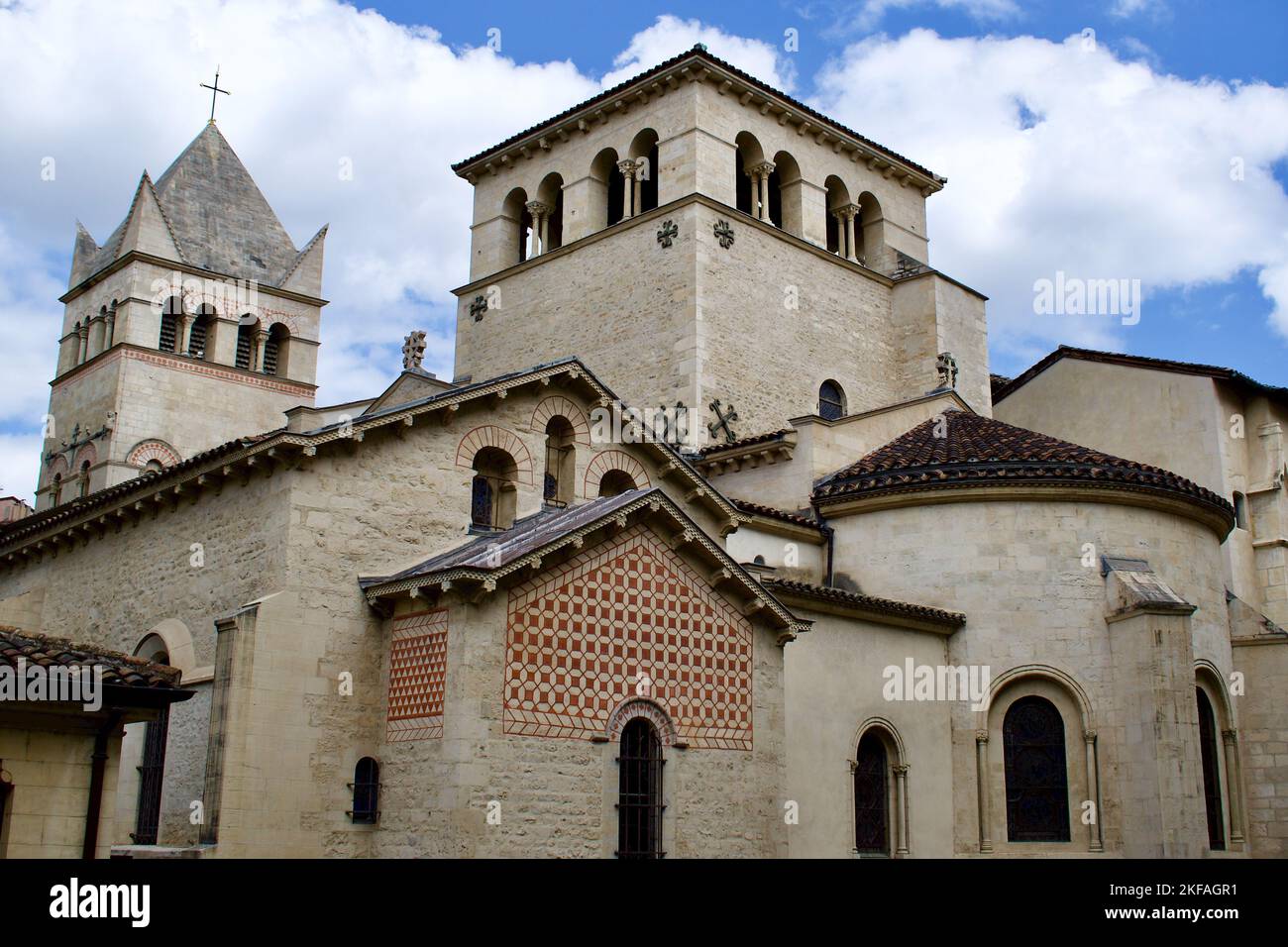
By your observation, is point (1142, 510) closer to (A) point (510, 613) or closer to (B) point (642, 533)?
(B) point (642, 533)

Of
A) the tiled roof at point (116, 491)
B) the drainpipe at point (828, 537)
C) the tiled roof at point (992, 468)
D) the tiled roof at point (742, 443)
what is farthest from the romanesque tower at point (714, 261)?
the tiled roof at point (116, 491)

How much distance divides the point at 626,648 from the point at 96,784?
654 cm

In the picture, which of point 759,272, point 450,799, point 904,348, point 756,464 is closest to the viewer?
point 450,799

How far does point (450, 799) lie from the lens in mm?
14945

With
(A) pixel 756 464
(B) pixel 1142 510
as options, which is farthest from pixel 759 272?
(B) pixel 1142 510

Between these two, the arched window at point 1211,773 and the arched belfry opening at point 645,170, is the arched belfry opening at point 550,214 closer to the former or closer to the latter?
the arched belfry opening at point 645,170

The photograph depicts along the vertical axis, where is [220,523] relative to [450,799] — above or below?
above

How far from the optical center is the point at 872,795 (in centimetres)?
2109

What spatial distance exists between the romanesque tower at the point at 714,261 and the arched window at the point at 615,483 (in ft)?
25.2

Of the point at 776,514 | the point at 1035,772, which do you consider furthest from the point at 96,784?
the point at 1035,772

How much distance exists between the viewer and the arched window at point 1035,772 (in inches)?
836

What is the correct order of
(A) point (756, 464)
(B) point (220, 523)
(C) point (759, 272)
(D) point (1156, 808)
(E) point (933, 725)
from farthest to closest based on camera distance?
(C) point (759, 272)
(A) point (756, 464)
(E) point (933, 725)
(D) point (1156, 808)
(B) point (220, 523)
